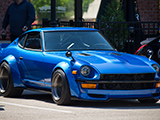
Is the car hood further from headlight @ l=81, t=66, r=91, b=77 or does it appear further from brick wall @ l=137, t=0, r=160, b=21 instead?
brick wall @ l=137, t=0, r=160, b=21

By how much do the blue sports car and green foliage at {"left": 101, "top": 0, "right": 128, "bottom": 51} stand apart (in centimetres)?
558

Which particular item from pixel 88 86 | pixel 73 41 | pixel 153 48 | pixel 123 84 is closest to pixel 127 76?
pixel 123 84

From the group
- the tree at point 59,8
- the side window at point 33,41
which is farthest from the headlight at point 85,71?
the tree at point 59,8

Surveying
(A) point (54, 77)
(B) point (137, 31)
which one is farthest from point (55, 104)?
(B) point (137, 31)

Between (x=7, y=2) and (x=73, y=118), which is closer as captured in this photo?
(x=73, y=118)

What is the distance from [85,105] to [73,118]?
1.43 metres

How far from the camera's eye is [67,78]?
8.03 meters

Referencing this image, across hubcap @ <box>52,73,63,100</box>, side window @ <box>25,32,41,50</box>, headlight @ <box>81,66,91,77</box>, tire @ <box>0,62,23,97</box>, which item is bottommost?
tire @ <box>0,62,23,97</box>

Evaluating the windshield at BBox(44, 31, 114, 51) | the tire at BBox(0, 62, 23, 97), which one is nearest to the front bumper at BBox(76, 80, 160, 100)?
the windshield at BBox(44, 31, 114, 51)

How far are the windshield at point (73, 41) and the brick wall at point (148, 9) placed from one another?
10.8 m

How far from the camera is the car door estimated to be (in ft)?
29.3

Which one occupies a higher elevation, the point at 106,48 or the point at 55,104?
the point at 106,48

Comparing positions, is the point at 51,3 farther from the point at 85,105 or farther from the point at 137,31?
the point at 85,105

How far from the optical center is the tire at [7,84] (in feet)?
31.3
